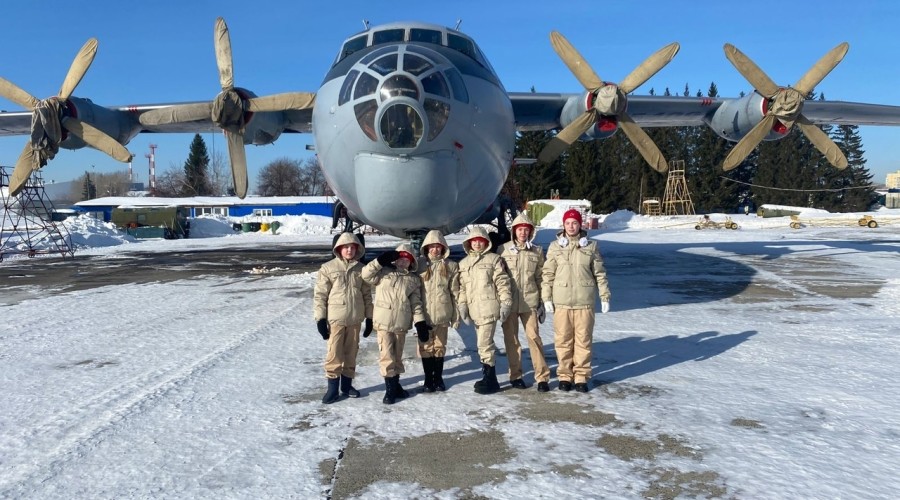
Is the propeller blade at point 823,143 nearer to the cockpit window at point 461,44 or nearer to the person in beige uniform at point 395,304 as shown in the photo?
the cockpit window at point 461,44

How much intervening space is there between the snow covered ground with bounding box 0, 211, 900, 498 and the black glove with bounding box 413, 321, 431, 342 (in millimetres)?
489

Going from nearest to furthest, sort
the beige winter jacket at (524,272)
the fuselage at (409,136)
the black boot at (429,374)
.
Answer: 1. the black boot at (429,374)
2. the beige winter jacket at (524,272)
3. the fuselage at (409,136)

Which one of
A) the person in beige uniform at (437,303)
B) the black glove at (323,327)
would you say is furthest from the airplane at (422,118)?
the black glove at (323,327)

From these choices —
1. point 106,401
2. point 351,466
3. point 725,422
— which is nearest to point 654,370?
point 725,422

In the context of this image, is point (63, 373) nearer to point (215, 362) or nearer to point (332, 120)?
point (215, 362)

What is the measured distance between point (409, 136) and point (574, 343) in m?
3.07

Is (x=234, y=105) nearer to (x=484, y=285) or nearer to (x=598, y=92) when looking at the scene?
(x=598, y=92)

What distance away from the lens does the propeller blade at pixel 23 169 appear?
12.3 metres

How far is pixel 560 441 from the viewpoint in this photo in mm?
3914

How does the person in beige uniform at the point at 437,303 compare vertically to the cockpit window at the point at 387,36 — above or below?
below

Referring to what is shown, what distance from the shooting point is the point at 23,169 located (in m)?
12.4

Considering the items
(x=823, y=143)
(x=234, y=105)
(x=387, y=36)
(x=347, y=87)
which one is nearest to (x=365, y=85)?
(x=347, y=87)

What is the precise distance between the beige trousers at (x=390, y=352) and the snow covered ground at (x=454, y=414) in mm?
288

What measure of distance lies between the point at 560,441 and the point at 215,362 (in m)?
3.67
